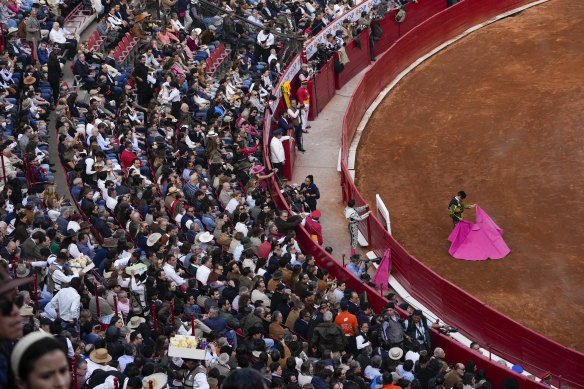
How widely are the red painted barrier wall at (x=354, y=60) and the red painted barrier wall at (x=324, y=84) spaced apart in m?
0.54

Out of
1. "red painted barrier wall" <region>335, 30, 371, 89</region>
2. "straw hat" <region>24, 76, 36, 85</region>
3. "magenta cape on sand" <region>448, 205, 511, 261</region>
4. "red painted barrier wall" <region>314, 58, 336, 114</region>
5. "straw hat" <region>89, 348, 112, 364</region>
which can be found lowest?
"straw hat" <region>89, 348, 112, 364</region>

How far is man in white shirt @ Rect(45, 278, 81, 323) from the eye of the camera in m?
14.4

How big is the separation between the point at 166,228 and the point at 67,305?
3752mm

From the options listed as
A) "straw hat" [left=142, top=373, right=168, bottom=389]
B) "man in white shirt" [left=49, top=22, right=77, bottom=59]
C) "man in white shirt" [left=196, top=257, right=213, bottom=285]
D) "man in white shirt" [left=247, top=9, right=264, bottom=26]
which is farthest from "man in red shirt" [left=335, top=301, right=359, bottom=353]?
"man in white shirt" [left=247, top=9, right=264, bottom=26]

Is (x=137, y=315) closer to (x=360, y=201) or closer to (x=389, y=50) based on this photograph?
(x=360, y=201)

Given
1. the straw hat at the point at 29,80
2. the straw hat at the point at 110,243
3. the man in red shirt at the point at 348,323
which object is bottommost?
the man in red shirt at the point at 348,323

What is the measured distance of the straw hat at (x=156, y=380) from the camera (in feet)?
42.2

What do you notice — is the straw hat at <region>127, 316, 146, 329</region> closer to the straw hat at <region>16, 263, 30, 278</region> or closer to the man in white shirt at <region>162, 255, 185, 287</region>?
the man in white shirt at <region>162, 255, 185, 287</region>

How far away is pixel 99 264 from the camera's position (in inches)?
651

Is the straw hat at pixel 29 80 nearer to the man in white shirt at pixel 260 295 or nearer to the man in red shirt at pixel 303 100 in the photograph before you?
the man in red shirt at pixel 303 100

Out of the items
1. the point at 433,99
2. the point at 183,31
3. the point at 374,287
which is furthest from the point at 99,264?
the point at 433,99

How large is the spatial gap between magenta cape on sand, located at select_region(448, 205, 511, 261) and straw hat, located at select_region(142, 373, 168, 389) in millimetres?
10511

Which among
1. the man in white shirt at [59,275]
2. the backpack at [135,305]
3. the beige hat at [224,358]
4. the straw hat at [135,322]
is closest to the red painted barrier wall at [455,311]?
the beige hat at [224,358]

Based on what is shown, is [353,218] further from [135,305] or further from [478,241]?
[135,305]
